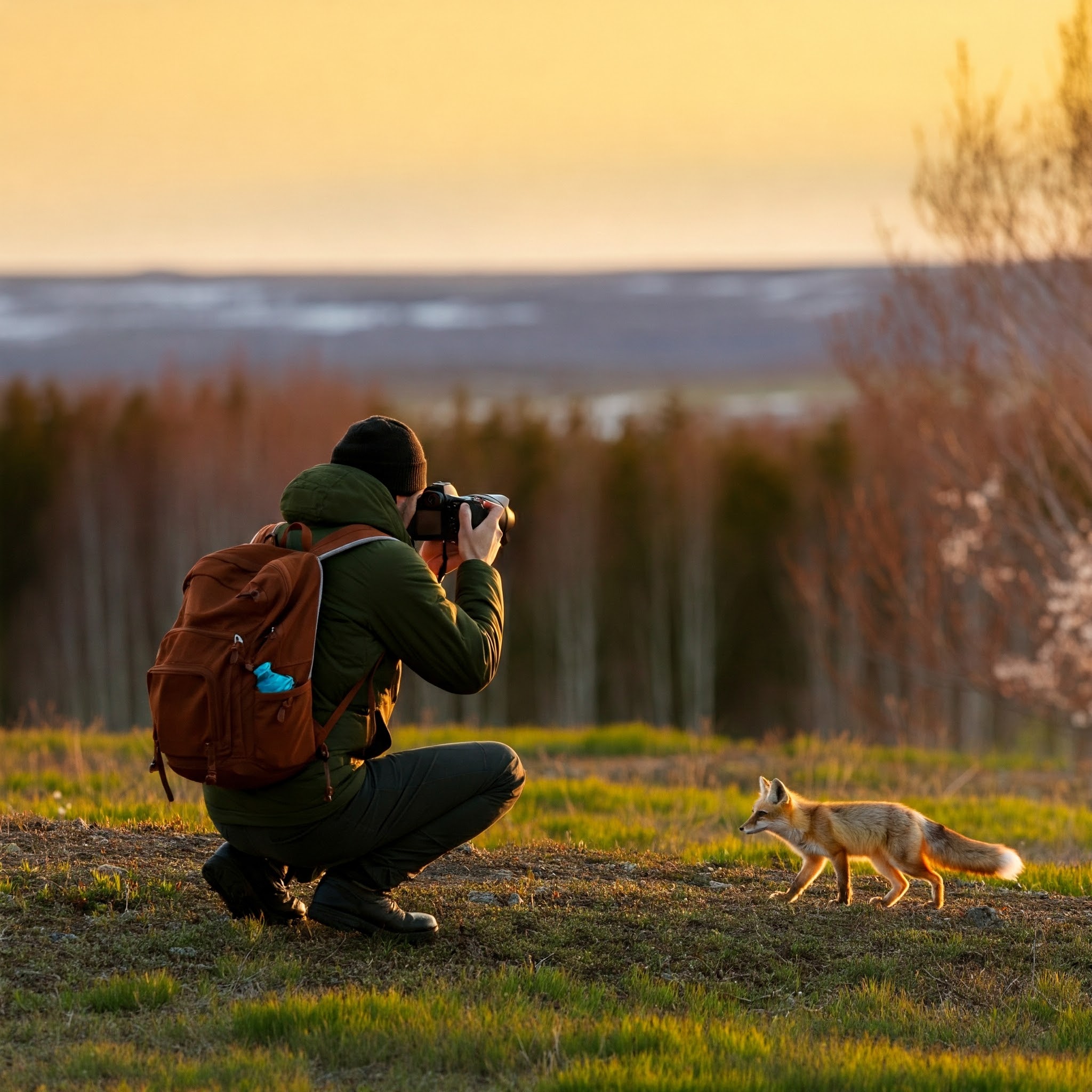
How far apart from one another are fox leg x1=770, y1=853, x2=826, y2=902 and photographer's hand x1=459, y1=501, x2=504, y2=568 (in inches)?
93.6

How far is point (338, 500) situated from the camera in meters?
5.09

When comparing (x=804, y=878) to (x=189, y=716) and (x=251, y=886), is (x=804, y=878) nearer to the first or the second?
(x=251, y=886)

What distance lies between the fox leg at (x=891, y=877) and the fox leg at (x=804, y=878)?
264mm

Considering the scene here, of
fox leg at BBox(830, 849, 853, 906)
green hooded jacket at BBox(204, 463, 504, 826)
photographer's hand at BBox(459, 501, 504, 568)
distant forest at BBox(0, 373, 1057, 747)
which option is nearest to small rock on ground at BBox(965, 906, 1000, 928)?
fox leg at BBox(830, 849, 853, 906)

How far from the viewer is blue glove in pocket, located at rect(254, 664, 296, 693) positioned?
4.69 metres

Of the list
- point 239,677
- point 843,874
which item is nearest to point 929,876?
point 843,874

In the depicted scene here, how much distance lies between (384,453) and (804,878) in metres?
3.07

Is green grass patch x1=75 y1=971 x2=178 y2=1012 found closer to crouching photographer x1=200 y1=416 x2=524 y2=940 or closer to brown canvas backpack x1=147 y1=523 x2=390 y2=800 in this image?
crouching photographer x1=200 y1=416 x2=524 y2=940

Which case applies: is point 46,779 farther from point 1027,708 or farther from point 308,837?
point 1027,708

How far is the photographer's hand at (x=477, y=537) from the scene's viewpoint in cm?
543

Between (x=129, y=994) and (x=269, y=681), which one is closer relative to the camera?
(x=269, y=681)

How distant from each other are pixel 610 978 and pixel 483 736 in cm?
877

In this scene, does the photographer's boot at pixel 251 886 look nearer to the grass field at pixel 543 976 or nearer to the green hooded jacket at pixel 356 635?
the grass field at pixel 543 976

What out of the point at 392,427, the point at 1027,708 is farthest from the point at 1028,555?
the point at 392,427
